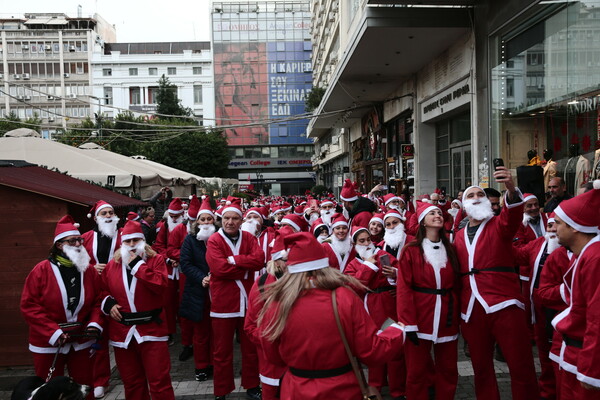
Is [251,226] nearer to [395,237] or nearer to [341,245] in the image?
[341,245]

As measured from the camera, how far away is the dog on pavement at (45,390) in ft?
11.0

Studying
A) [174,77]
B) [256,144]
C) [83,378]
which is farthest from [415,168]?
[174,77]

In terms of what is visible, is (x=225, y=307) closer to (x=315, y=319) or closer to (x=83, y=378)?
(x=83, y=378)

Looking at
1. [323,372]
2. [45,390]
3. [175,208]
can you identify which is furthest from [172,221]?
[323,372]

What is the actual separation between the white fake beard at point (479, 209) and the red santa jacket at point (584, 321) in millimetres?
1146

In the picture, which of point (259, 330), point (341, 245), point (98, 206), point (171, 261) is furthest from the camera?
point (171, 261)

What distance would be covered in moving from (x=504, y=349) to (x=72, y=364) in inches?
157

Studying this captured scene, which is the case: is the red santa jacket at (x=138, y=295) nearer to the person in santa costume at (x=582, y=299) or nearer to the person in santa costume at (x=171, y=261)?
the person in santa costume at (x=171, y=261)

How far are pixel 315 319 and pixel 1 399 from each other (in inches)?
184

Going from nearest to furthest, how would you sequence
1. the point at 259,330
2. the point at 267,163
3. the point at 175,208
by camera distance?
the point at 259,330
the point at 175,208
the point at 267,163

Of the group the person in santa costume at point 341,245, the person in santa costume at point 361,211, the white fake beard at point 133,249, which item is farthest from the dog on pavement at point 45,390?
the person in santa costume at point 361,211

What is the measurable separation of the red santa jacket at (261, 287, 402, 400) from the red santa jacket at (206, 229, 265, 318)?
8.90 feet

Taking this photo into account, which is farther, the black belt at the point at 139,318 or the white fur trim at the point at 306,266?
the black belt at the point at 139,318

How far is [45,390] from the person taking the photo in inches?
134
